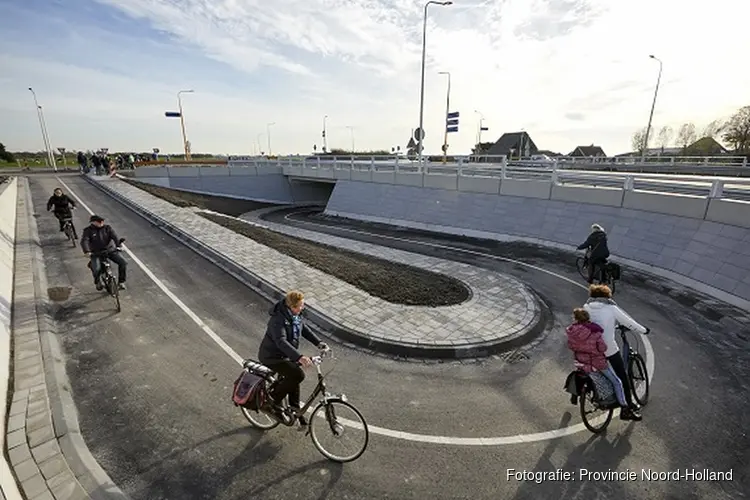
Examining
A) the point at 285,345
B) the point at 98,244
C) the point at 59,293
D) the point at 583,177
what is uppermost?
the point at 583,177

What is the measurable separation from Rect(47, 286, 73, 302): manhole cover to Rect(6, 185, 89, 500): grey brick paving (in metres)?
1.25

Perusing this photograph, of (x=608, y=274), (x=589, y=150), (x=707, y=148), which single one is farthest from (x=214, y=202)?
(x=589, y=150)

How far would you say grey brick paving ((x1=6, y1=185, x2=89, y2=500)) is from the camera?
11.2 feet

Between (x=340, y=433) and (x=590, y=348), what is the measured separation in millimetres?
3146

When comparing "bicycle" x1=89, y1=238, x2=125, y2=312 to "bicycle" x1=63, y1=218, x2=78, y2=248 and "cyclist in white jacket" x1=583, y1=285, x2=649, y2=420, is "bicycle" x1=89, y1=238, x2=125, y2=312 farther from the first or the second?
"cyclist in white jacket" x1=583, y1=285, x2=649, y2=420

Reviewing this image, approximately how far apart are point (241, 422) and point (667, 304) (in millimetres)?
9656

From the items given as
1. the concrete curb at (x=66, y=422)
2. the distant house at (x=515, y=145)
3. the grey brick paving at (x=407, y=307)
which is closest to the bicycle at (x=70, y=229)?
the grey brick paving at (x=407, y=307)

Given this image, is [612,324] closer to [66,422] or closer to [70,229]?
[66,422]

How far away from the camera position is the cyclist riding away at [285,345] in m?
3.77

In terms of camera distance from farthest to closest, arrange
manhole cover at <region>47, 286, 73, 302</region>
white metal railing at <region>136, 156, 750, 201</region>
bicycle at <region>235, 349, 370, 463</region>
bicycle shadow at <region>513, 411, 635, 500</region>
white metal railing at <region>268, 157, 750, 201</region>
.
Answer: white metal railing at <region>136, 156, 750, 201</region>
white metal railing at <region>268, 157, 750, 201</region>
manhole cover at <region>47, 286, 73, 302</region>
bicycle at <region>235, 349, 370, 463</region>
bicycle shadow at <region>513, 411, 635, 500</region>

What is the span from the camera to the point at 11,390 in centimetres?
469

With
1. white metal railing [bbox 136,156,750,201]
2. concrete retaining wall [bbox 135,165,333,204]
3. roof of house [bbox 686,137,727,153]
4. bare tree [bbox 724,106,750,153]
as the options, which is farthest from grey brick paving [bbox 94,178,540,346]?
roof of house [bbox 686,137,727,153]

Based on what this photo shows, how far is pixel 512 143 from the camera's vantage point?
68.9m

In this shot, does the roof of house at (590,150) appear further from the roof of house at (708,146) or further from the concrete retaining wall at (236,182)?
the concrete retaining wall at (236,182)
